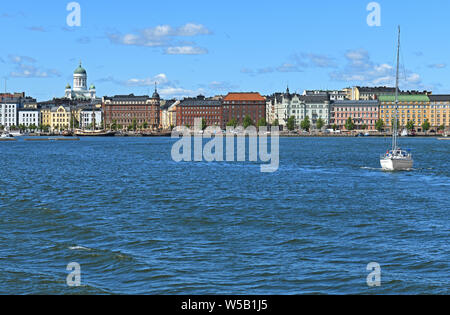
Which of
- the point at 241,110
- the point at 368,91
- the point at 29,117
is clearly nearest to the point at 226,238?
the point at 241,110

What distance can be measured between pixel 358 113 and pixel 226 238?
471ft

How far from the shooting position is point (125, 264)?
40.9ft

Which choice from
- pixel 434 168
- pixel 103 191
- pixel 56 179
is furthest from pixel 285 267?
pixel 434 168

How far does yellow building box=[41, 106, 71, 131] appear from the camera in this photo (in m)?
184

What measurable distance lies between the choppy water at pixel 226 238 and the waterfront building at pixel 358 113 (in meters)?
129

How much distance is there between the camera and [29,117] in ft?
612

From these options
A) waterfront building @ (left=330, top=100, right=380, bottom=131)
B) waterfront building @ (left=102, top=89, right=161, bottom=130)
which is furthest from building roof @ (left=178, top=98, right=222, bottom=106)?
waterfront building @ (left=330, top=100, right=380, bottom=131)

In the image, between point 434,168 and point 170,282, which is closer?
point 170,282

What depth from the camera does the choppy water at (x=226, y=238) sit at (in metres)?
11.2

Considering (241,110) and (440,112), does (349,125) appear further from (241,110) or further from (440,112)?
(241,110)

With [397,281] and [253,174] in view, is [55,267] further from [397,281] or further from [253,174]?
[253,174]

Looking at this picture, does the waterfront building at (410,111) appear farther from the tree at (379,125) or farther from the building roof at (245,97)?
the building roof at (245,97)

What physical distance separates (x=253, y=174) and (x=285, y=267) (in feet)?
79.6

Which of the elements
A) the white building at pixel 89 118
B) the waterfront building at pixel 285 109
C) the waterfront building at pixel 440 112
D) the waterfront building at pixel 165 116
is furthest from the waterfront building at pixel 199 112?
the waterfront building at pixel 440 112
